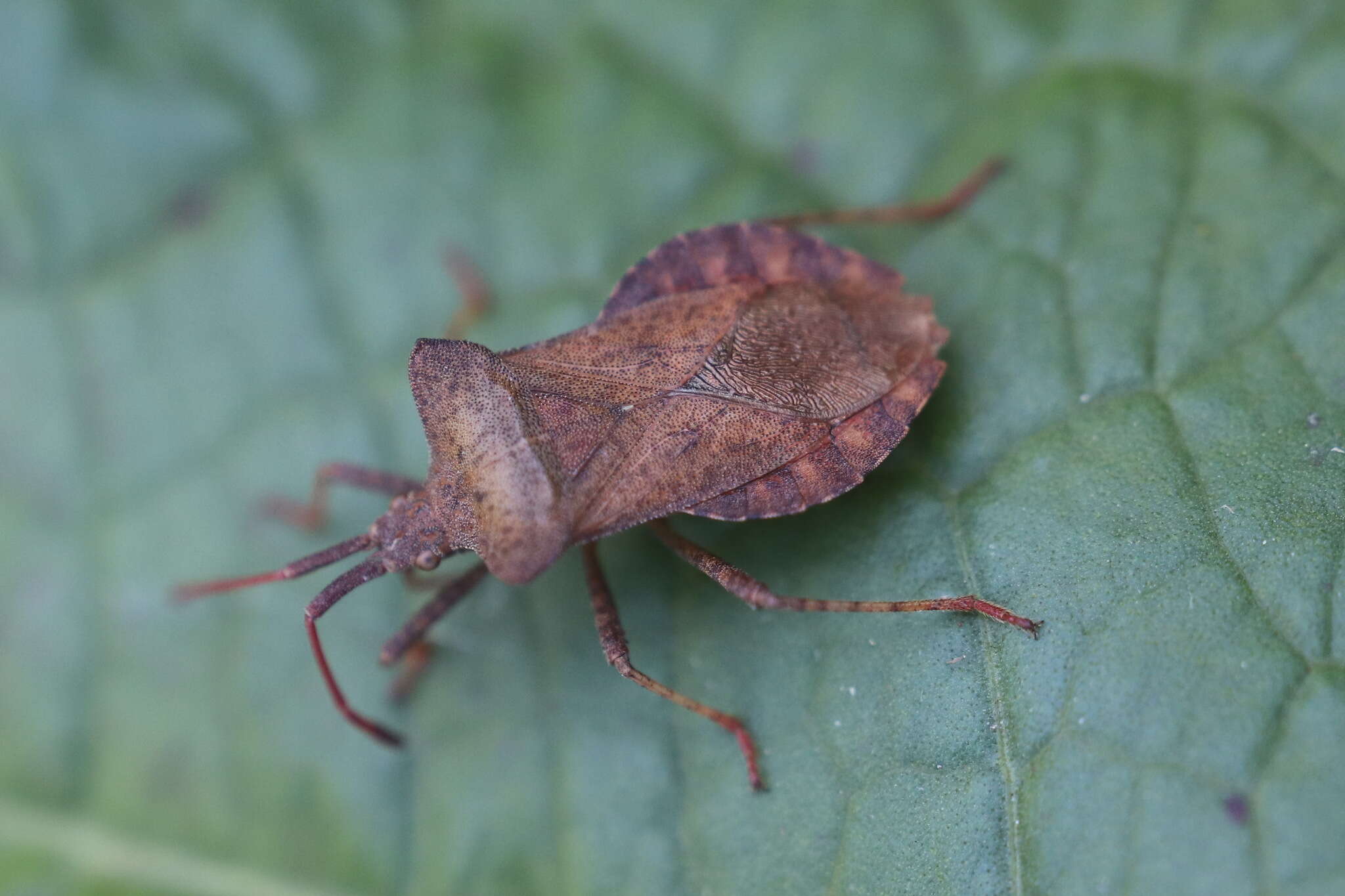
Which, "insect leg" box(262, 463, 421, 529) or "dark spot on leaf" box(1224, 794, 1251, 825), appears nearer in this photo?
"dark spot on leaf" box(1224, 794, 1251, 825)

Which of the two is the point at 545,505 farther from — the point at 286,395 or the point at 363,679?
the point at 286,395

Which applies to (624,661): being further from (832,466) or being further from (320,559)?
(320,559)

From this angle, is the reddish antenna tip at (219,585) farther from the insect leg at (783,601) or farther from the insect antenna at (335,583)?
the insect leg at (783,601)

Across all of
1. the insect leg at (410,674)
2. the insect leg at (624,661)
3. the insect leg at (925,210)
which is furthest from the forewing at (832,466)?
the insect leg at (410,674)

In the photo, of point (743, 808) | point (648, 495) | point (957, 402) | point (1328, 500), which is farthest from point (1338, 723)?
point (648, 495)

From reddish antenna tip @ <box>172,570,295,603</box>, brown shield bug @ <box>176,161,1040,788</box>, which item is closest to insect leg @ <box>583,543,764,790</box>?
brown shield bug @ <box>176,161,1040,788</box>

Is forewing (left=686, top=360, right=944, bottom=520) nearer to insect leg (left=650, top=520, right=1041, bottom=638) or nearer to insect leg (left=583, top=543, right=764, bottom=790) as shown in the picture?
insect leg (left=650, top=520, right=1041, bottom=638)

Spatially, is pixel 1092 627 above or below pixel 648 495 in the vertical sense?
below
